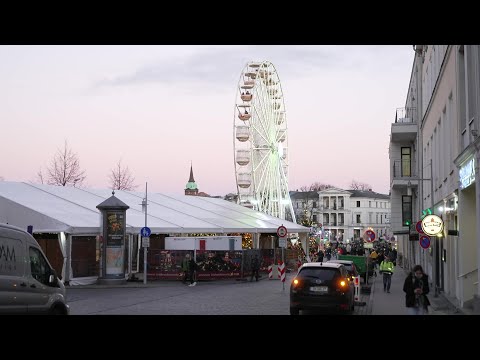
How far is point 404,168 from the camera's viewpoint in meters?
55.5

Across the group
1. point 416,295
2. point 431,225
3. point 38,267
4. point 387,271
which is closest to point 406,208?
point 387,271

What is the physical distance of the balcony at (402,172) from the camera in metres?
49.1

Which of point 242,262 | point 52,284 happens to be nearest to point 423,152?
point 242,262

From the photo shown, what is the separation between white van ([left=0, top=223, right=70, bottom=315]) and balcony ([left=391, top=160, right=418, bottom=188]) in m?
36.9

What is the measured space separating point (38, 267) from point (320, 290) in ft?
29.0

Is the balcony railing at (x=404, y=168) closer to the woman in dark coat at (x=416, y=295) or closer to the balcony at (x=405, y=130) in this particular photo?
the balcony at (x=405, y=130)

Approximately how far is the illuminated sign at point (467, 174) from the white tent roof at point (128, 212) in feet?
62.5

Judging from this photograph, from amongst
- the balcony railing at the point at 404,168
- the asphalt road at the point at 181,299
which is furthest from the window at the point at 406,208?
the asphalt road at the point at 181,299

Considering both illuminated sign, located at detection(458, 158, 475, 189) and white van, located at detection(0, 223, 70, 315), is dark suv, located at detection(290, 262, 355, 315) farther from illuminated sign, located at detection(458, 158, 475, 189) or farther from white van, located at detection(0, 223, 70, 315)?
white van, located at detection(0, 223, 70, 315)

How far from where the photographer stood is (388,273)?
3016 cm
